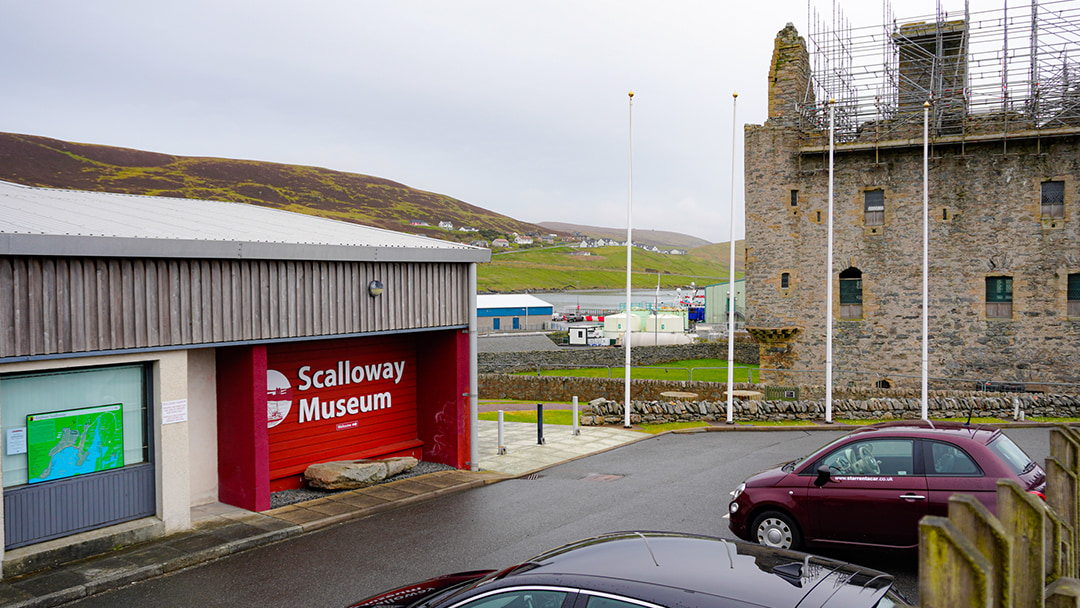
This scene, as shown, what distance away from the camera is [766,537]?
30.4ft

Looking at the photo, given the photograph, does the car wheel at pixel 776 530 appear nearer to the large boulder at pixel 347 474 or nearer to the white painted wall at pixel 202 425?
the large boulder at pixel 347 474

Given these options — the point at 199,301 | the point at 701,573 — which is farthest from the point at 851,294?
the point at 701,573

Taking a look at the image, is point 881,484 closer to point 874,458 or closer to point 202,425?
point 874,458

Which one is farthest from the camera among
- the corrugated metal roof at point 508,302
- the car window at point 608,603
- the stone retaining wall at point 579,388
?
the corrugated metal roof at point 508,302

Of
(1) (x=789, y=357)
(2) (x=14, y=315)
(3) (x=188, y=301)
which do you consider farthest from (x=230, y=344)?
(1) (x=789, y=357)

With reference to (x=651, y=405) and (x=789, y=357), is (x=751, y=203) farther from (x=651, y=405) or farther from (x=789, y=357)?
(x=651, y=405)

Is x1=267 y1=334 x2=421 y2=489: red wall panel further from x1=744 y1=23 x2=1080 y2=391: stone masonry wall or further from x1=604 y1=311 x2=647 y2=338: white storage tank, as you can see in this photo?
x1=604 y1=311 x2=647 y2=338: white storage tank

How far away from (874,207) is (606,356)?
19.9m

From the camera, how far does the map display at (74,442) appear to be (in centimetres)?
955

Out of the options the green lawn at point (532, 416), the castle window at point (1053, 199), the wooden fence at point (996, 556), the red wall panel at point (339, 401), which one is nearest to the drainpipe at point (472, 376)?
the red wall panel at point (339, 401)

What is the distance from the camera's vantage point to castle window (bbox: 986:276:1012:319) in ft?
109

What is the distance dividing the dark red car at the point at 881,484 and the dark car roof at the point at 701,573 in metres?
4.03

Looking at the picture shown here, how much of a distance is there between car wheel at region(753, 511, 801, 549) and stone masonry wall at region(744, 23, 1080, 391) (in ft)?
82.8

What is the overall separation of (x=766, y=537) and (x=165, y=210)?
12961mm
